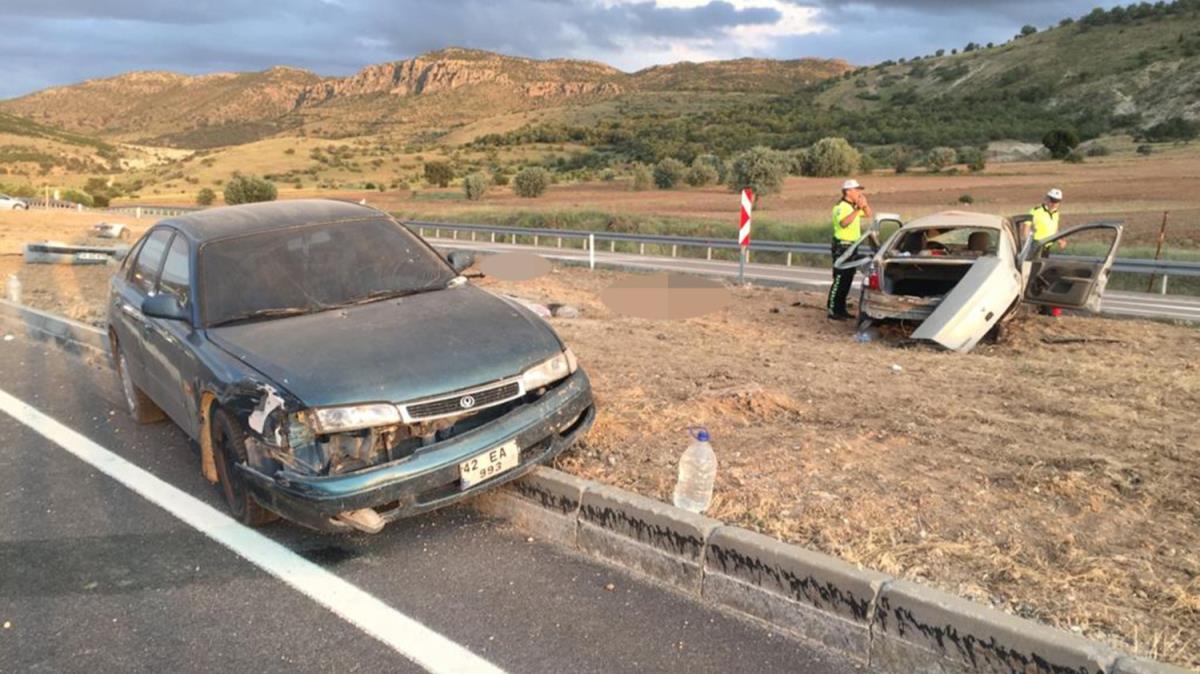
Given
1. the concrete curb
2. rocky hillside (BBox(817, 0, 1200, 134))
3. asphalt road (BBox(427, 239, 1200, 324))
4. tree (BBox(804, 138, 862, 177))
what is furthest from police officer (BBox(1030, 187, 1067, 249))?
rocky hillside (BBox(817, 0, 1200, 134))

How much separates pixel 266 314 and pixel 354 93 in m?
175

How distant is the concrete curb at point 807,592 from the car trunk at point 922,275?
6422 mm

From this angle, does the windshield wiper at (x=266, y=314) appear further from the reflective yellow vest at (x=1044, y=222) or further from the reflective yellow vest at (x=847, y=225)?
the reflective yellow vest at (x=1044, y=222)

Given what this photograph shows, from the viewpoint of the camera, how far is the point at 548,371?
181 inches

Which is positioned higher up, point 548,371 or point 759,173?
point 759,173

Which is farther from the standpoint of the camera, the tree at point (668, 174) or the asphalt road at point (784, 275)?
the tree at point (668, 174)

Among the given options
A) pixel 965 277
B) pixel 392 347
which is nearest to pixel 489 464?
pixel 392 347

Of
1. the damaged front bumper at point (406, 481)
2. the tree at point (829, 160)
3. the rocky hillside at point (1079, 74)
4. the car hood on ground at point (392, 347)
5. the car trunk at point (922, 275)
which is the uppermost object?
the rocky hillside at point (1079, 74)

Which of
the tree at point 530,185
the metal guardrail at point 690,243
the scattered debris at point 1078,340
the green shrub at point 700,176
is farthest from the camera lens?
the green shrub at point 700,176

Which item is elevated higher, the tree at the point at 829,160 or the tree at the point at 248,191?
the tree at the point at 829,160

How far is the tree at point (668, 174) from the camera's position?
56219mm

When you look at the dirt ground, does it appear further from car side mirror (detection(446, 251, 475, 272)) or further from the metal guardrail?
the metal guardrail

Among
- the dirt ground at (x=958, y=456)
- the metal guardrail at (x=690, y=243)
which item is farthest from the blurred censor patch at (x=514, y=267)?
the dirt ground at (x=958, y=456)

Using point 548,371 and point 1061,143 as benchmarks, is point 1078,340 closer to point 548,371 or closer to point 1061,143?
point 548,371
